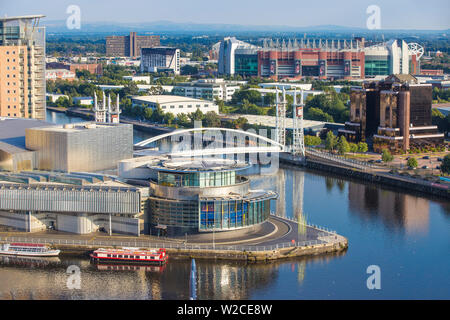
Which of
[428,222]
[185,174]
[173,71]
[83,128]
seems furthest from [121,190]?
[173,71]

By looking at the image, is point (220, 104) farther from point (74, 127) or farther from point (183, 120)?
point (74, 127)

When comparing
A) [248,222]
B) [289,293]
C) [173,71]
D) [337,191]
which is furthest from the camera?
[173,71]

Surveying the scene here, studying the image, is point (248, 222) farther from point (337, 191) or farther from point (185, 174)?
point (337, 191)

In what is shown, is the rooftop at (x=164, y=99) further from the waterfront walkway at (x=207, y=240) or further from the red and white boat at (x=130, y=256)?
the red and white boat at (x=130, y=256)

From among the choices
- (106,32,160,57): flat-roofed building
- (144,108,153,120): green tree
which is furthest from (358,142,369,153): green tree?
(106,32,160,57): flat-roofed building

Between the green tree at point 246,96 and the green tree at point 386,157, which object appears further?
the green tree at point 246,96

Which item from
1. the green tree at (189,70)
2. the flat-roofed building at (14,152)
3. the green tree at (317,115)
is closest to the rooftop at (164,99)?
the green tree at (317,115)
